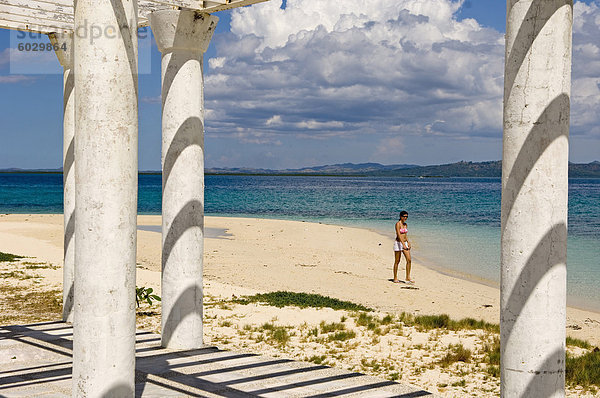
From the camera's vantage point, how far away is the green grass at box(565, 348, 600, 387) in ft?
25.2

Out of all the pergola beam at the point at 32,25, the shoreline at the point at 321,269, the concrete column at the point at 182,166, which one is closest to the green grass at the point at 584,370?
the shoreline at the point at 321,269

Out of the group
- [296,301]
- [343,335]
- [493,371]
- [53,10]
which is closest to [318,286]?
[296,301]

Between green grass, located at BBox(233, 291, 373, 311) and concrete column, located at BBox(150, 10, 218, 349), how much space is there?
433 cm

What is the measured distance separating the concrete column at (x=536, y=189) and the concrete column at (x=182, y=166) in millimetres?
4578

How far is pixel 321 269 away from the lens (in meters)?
21.2

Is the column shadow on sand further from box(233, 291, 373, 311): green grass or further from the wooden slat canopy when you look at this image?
box(233, 291, 373, 311): green grass

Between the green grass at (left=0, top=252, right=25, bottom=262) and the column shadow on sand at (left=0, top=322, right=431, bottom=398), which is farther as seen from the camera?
the green grass at (left=0, top=252, right=25, bottom=262)

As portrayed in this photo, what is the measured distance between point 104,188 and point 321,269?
16.5m

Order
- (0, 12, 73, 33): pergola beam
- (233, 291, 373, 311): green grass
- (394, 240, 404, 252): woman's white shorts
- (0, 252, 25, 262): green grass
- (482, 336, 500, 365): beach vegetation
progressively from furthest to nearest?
1. (0, 252, 25, 262): green grass
2. (394, 240, 404, 252): woman's white shorts
3. (233, 291, 373, 311): green grass
4. (0, 12, 73, 33): pergola beam
5. (482, 336, 500, 365): beach vegetation

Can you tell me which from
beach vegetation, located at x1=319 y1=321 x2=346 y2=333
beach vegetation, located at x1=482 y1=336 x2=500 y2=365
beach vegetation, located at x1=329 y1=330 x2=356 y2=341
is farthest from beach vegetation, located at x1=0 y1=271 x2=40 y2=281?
beach vegetation, located at x1=482 y1=336 x2=500 y2=365

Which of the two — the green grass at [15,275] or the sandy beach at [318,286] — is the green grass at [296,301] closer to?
the sandy beach at [318,286]

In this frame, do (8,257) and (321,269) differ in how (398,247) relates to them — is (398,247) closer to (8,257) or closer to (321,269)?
(321,269)

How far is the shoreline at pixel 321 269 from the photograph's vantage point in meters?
15.4

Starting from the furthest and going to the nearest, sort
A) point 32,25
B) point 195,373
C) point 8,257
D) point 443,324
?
point 8,257
point 443,324
point 32,25
point 195,373
